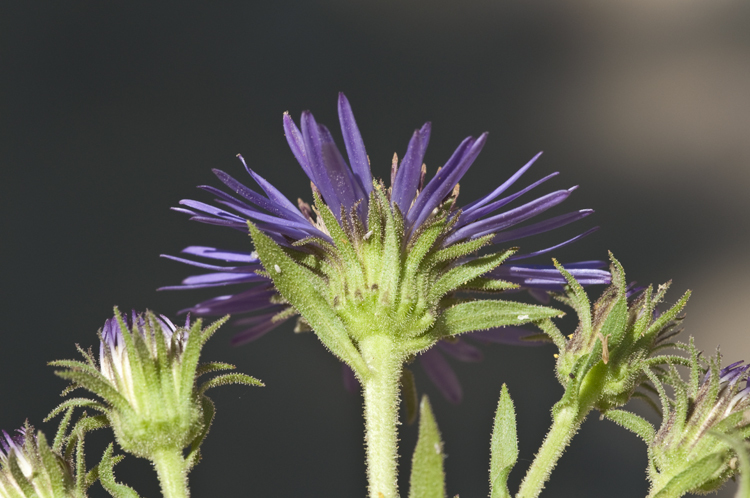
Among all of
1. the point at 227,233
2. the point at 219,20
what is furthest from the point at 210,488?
the point at 219,20

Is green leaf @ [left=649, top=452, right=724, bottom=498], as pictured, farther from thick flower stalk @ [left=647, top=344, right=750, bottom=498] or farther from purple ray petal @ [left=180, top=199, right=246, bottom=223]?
purple ray petal @ [left=180, top=199, right=246, bottom=223]

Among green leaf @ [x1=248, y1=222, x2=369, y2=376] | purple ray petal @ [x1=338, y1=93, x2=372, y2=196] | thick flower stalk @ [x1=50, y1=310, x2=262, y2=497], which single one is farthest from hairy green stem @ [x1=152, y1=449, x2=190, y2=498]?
purple ray petal @ [x1=338, y1=93, x2=372, y2=196]

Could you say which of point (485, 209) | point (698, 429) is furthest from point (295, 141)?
point (698, 429)

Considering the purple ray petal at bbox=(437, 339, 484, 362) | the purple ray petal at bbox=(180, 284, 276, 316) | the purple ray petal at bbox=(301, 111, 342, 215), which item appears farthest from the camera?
the purple ray petal at bbox=(437, 339, 484, 362)

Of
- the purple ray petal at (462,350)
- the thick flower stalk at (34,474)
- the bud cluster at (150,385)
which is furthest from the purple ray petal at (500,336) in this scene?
the thick flower stalk at (34,474)

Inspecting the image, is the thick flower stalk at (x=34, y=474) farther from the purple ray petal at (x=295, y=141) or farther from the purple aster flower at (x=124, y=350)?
the purple ray petal at (x=295, y=141)

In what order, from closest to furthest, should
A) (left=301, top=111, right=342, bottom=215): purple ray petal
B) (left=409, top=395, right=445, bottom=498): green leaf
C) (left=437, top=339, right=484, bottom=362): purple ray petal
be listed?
(left=409, top=395, right=445, bottom=498): green leaf
(left=301, top=111, right=342, bottom=215): purple ray petal
(left=437, top=339, right=484, bottom=362): purple ray petal
